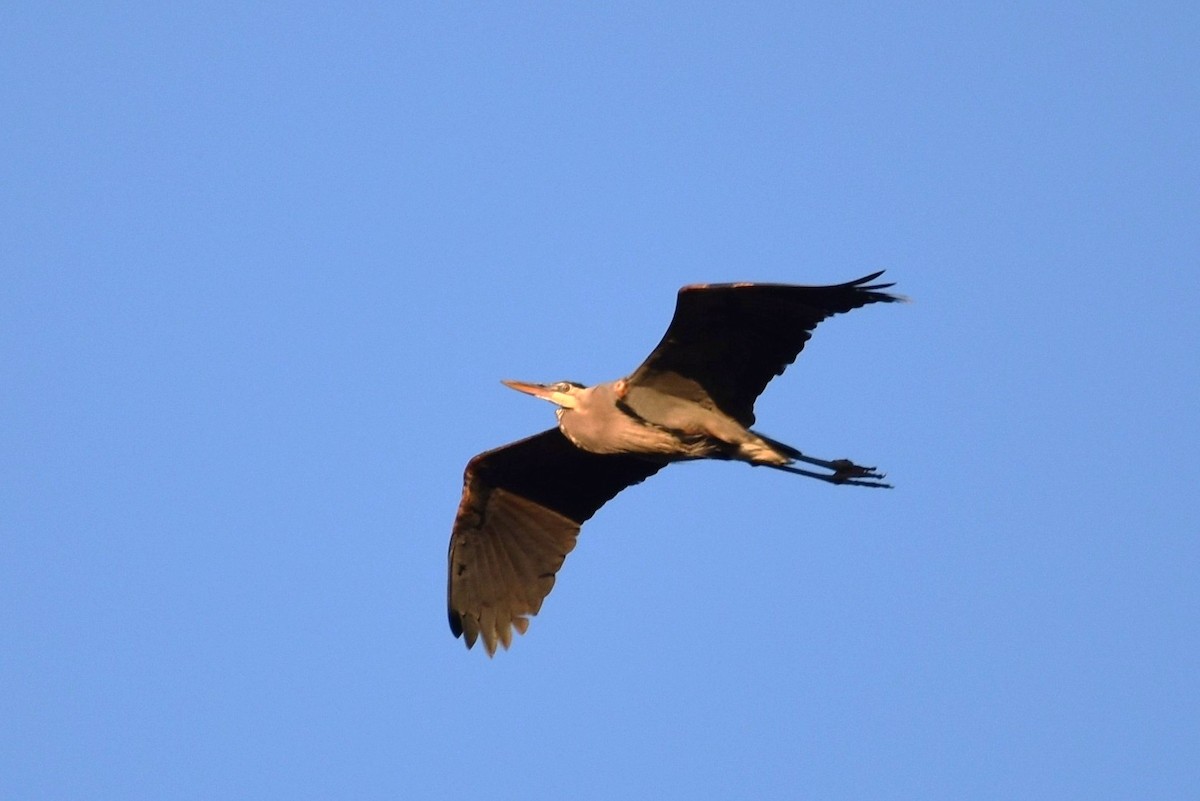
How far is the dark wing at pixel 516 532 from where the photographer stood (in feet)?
44.4

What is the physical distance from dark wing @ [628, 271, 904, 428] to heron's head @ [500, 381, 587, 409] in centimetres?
78

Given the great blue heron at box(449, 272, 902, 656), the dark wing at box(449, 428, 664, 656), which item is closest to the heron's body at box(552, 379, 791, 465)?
the great blue heron at box(449, 272, 902, 656)

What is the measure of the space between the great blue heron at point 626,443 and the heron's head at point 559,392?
0.5 inches

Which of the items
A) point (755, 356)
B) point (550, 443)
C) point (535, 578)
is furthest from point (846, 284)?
point (535, 578)

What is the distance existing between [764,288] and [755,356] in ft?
3.17

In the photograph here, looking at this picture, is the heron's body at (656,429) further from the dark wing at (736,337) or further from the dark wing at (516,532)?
the dark wing at (516,532)

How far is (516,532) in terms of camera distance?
13.7m

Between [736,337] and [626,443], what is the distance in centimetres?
139

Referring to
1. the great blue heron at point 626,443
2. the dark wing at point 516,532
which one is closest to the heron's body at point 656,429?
the great blue heron at point 626,443

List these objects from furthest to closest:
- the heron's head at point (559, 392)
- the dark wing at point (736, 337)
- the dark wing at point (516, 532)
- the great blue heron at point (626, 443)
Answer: the dark wing at point (516, 532) → the heron's head at point (559, 392) → the great blue heron at point (626, 443) → the dark wing at point (736, 337)

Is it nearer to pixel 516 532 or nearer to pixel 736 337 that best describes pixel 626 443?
pixel 736 337

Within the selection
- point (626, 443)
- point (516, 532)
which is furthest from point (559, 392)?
point (516, 532)

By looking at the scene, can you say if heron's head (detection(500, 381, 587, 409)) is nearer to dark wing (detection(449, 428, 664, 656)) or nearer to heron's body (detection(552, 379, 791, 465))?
heron's body (detection(552, 379, 791, 465))

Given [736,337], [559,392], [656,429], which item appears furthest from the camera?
[559,392]
